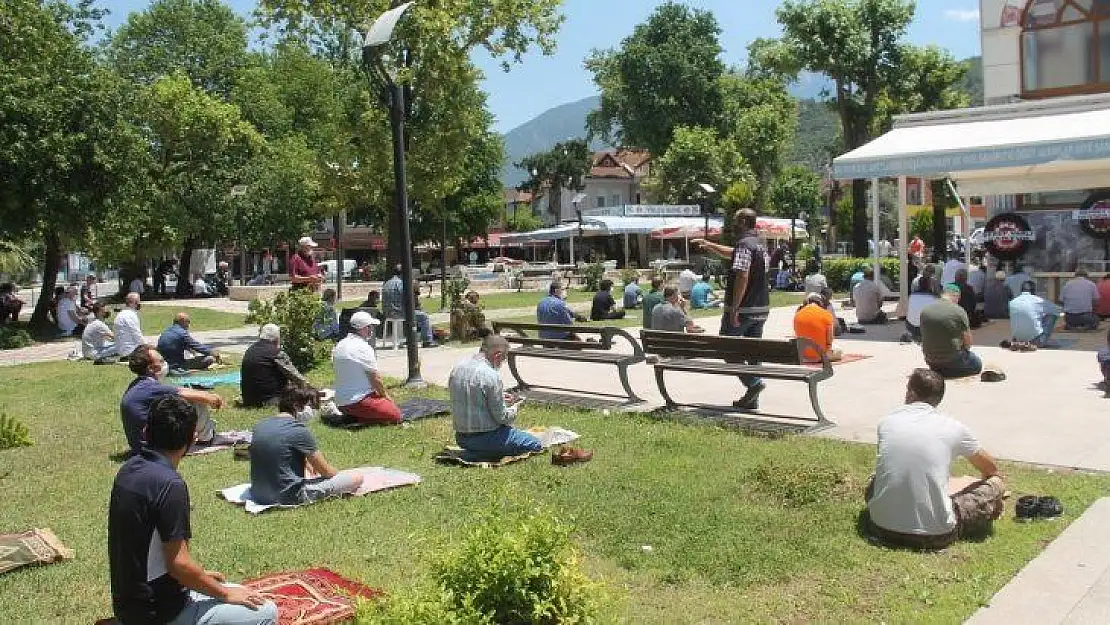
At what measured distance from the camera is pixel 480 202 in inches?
2442

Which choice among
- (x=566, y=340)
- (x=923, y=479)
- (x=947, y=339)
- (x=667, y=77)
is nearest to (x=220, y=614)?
(x=923, y=479)

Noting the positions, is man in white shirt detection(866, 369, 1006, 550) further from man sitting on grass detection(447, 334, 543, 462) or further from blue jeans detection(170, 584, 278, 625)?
blue jeans detection(170, 584, 278, 625)

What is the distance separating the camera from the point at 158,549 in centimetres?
351

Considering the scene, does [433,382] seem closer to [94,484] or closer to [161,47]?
[94,484]

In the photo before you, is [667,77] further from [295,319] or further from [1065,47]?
[295,319]

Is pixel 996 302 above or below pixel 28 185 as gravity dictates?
below

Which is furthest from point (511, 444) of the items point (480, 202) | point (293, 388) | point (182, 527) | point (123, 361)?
point (480, 202)

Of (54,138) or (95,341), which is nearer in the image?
(95,341)

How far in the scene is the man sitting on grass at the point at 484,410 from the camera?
723 centimetres

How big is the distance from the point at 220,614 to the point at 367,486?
3.15m

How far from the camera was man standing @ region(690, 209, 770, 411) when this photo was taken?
9031 mm

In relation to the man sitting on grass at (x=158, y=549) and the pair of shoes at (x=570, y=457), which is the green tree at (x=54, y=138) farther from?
the man sitting on grass at (x=158, y=549)

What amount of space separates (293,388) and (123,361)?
999 cm

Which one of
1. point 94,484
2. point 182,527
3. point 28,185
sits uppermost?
point 28,185
